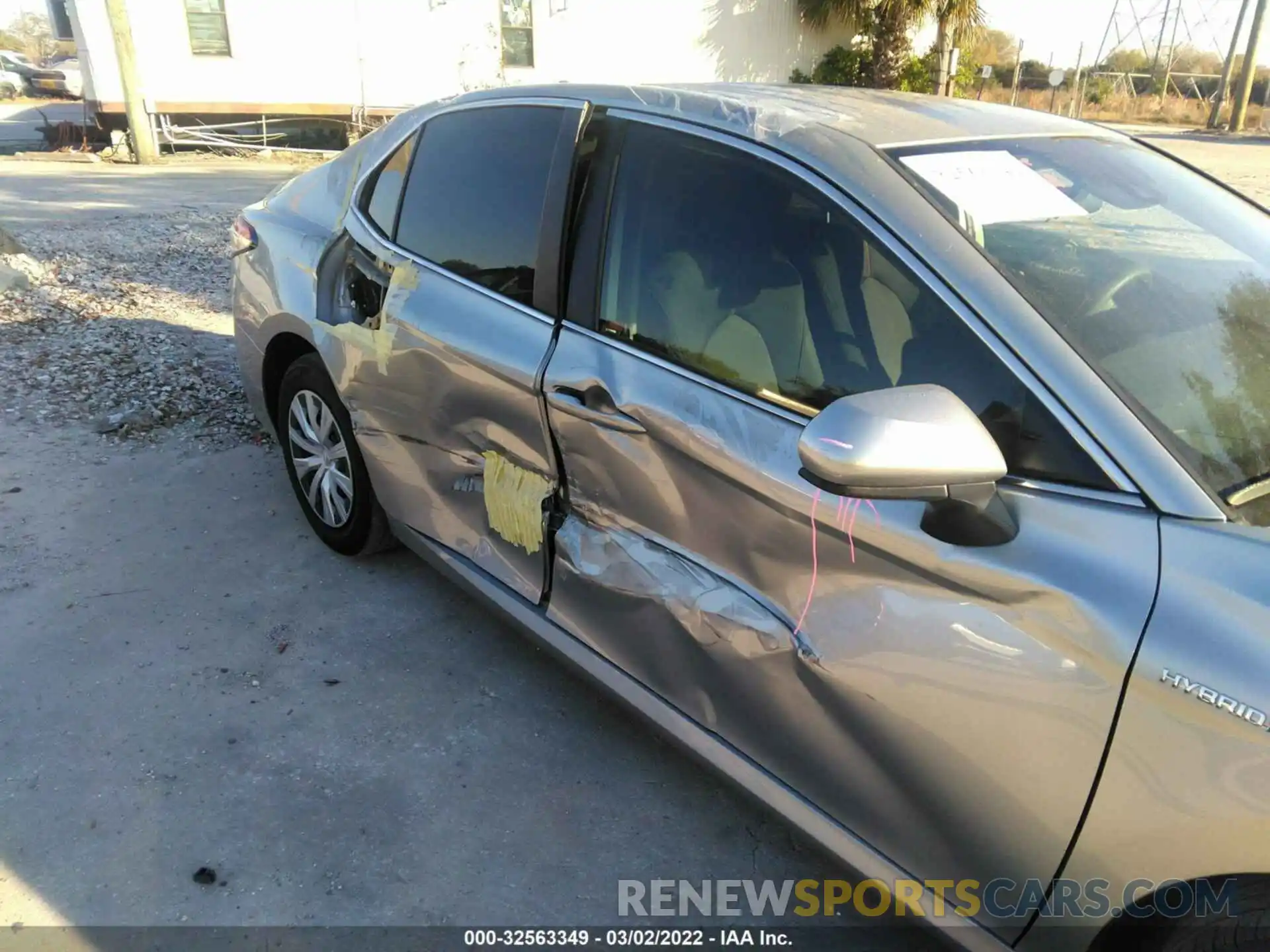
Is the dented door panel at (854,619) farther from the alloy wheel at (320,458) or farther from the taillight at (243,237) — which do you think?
the taillight at (243,237)

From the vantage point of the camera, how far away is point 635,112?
2.38 metres

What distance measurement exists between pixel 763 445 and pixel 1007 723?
2.23ft

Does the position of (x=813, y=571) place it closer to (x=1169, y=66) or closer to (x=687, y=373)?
(x=687, y=373)

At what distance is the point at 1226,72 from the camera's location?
3083cm

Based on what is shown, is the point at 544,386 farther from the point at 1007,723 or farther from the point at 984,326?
the point at 1007,723

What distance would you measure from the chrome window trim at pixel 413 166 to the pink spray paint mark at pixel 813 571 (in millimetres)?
942

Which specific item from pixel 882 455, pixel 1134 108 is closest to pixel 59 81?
pixel 882 455

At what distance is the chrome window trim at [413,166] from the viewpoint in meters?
2.54

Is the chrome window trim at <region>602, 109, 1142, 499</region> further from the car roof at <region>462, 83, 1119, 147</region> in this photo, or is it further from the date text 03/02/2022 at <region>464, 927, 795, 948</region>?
the date text 03/02/2022 at <region>464, 927, 795, 948</region>

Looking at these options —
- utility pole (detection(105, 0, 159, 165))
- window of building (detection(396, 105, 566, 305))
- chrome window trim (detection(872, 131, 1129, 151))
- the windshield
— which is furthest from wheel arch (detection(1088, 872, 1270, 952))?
utility pole (detection(105, 0, 159, 165))

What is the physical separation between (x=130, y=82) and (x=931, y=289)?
604 inches

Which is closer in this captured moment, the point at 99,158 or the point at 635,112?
the point at 635,112

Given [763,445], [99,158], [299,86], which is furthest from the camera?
[299,86]

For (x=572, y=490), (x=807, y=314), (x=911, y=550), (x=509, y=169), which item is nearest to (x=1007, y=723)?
(x=911, y=550)
